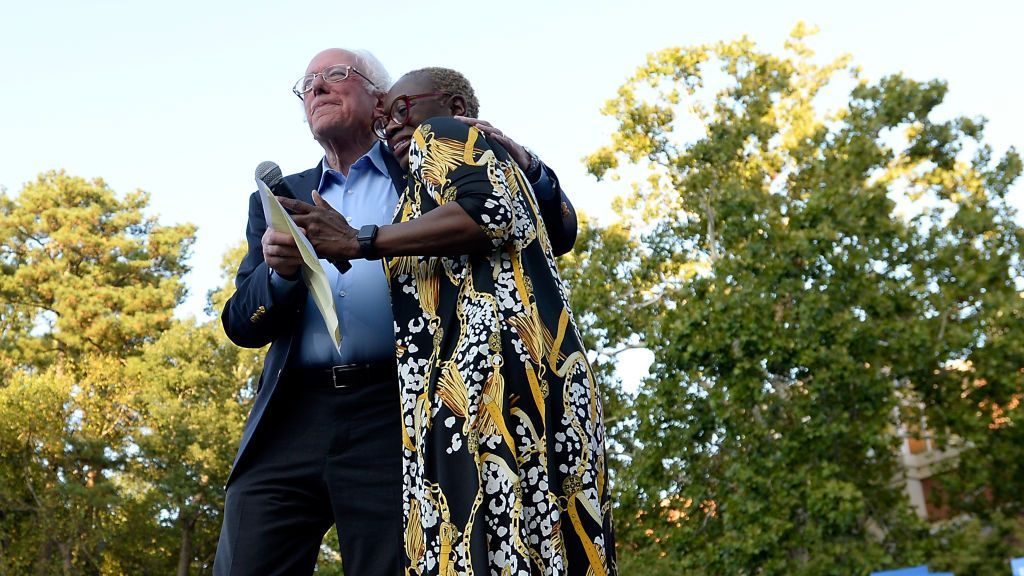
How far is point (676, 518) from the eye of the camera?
18.1 meters

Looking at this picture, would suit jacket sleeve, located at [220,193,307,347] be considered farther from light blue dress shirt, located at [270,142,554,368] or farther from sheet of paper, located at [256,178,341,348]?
sheet of paper, located at [256,178,341,348]

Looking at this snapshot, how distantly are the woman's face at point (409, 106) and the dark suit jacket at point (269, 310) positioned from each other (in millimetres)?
222

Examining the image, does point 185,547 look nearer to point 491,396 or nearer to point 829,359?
point 829,359

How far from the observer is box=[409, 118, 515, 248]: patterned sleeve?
2275mm

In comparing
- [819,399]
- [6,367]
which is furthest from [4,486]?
[819,399]

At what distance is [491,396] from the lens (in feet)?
7.09

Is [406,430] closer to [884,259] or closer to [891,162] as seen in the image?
[884,259]

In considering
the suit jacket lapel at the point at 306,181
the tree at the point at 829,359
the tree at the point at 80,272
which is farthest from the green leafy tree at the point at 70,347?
the suit jacket lapel at the point at 306,181

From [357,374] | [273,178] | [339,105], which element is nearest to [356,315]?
[357,374]

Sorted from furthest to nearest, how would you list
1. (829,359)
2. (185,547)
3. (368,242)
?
(185,547) → (829,359) → (368,242)

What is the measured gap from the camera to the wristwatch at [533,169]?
269 cm

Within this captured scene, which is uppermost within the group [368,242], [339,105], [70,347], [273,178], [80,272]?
[80,272]

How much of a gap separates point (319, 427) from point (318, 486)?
13 centimetres

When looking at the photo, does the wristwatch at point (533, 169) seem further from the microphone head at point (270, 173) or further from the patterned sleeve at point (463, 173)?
the microphone head at point (270, 173)
